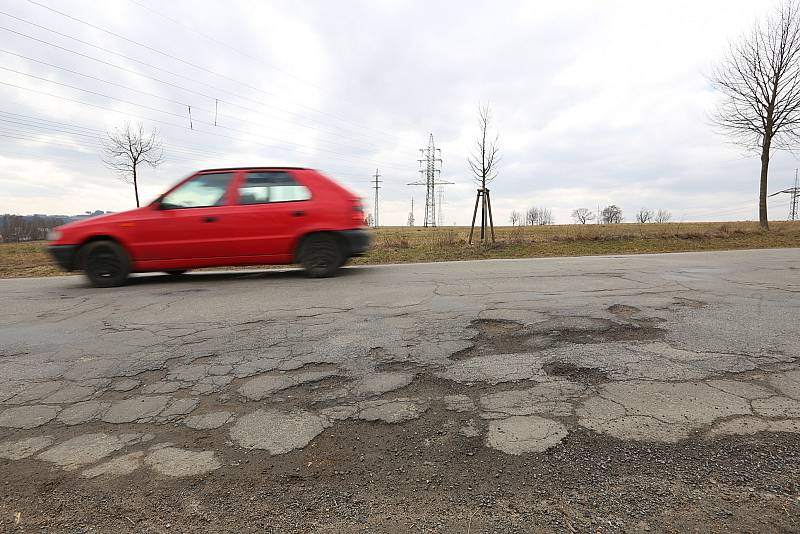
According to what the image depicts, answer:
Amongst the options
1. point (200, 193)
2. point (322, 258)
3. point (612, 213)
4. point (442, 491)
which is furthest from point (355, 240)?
point (612, 213)

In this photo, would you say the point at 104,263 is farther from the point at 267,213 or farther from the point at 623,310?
the point at 623,310

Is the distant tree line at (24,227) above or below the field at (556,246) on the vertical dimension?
above

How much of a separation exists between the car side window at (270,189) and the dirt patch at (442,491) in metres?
5.06

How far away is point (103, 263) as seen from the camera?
21.0 feet

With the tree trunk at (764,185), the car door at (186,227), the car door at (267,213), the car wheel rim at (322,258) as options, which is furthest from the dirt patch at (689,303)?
the tree trunk at (764,185)

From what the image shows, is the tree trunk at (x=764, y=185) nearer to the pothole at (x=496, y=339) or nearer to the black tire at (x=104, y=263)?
the pothole at (x=496, y=339)

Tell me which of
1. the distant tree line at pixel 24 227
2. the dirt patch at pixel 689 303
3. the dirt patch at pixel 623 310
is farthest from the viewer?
the distant tree line at pixel 24 227

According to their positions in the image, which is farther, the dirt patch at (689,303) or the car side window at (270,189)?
the car side window at (270,189)

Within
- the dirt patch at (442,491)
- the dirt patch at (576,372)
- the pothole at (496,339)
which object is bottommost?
the dirt patch at (442,491)

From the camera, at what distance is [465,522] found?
1.56 meters

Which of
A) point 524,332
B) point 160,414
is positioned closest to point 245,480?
point 160,414

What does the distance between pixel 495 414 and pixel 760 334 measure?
2.77m

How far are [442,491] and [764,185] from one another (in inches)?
992

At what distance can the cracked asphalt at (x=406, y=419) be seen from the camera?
64.4 inches
